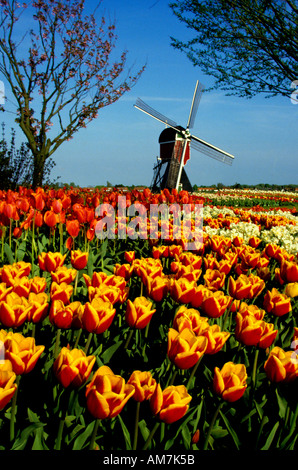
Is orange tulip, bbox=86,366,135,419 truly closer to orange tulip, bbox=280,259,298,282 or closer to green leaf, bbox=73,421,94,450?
green leaf, bbox=73,421,94,450

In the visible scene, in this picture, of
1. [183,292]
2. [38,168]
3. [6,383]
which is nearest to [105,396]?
[6,383]

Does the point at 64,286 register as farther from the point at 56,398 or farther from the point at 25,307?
the point at 56,398

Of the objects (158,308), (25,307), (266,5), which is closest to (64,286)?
(25,307)

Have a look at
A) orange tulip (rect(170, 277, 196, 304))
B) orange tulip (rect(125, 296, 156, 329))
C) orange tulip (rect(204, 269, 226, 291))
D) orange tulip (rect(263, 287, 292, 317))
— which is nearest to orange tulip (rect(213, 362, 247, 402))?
orange tulip (rect(125, 296, 156, 329))

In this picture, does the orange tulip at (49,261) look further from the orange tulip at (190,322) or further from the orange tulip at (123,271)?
the orange tulip at (190,322)

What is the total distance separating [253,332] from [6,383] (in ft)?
3.37

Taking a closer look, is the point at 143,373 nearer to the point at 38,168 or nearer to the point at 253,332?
the point at 253,332

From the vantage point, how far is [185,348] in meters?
1.35

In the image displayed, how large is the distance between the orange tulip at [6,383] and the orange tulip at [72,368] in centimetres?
15

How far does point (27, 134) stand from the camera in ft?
45.6

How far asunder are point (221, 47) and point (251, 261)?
11.9 metres

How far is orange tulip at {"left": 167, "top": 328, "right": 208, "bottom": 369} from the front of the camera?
53.0 inches

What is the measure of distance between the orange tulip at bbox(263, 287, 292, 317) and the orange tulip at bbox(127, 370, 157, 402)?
998 mm

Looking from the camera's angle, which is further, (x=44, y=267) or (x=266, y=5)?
(x=266, y=5)
